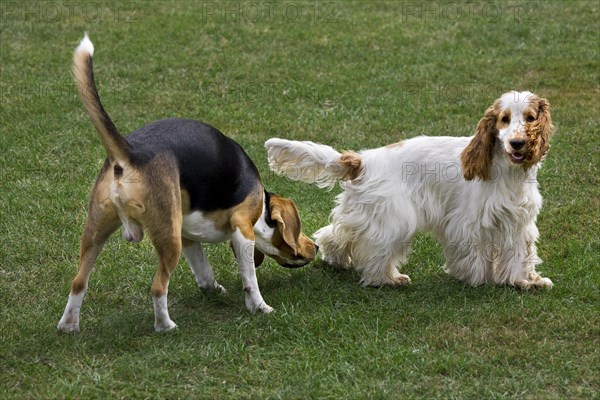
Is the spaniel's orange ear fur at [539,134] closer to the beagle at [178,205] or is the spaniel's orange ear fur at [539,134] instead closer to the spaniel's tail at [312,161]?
the spaniel's tail at [312,161]

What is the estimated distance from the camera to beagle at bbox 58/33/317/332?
5.75m

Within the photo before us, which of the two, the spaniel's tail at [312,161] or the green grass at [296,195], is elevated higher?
the spaniel's tail at [312,161]

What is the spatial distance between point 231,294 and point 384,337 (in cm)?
128

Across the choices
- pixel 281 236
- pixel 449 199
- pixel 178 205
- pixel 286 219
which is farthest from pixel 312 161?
pixel 178 205

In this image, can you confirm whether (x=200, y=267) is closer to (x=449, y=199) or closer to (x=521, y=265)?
(x=449, y=199)

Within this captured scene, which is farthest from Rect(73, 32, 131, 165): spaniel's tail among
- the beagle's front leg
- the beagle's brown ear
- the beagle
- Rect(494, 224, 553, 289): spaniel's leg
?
Rect(494, 224, 553, 289): spaniel's leg

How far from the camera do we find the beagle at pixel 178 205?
5.75m

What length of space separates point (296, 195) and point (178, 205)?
285cm

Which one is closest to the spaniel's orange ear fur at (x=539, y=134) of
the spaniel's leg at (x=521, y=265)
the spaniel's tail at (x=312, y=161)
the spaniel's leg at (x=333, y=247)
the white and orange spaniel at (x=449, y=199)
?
the white and orange spaniel at (x=449, y=199)

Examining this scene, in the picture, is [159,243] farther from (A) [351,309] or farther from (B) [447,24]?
(B) [447,24]

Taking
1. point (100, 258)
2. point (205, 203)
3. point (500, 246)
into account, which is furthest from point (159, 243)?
point (500, 246)

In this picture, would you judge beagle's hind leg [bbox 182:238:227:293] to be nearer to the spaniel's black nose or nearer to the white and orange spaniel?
the white and orange spaniel

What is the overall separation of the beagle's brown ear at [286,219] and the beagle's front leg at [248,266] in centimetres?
33

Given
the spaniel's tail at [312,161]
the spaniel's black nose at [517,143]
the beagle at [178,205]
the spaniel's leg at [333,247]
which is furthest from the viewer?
the spaniel's leg at [333,247]
